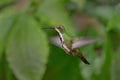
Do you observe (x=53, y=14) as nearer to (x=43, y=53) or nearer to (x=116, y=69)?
(x=43, y=53)

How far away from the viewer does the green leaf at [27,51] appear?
1.09m

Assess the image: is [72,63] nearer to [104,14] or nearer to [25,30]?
[25,30]

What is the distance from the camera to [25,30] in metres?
1.17

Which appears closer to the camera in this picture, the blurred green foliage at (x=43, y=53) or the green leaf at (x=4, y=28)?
the blurred green foliage at (x=43, y=53)

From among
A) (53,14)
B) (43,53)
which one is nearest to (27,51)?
(43,53)

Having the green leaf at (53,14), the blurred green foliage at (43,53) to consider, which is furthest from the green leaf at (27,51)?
the green leaf at (53,14)

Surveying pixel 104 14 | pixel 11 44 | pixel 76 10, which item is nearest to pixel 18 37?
pixel 11 44

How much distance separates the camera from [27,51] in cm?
112

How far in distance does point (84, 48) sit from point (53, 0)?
401mm

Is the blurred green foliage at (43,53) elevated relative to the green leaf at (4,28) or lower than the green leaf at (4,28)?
lower

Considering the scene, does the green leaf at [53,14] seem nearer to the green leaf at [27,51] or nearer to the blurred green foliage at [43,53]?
the blurred green foliage at [43,53]

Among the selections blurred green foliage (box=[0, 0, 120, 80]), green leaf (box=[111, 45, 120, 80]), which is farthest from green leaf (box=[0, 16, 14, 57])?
green leaf (box=[111, 45, 120, 80])

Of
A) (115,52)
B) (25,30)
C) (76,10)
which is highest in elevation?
(25,30)

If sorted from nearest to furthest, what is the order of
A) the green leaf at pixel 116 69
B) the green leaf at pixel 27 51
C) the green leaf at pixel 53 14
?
1. the green leaf at pixel 116 69
2. the green leaf at pixel 27 51
3. the green leaf at pixel 53 14
